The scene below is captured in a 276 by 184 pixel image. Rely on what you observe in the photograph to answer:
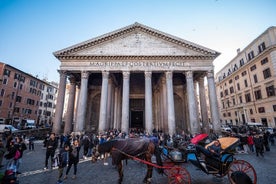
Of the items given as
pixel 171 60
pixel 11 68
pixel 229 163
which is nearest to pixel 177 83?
pixel 171 60

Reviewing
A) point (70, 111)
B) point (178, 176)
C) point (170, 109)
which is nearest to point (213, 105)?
point (170, 109)

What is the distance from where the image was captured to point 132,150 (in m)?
4.59

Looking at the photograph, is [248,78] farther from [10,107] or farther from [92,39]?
[10,107]

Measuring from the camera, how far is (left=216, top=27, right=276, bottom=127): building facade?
21.8 metres

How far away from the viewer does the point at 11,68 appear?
94.5 feet

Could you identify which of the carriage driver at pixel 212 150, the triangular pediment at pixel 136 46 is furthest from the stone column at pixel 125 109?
the carriage driver at pixel 212 150

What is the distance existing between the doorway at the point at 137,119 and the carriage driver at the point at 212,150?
19.2 metres

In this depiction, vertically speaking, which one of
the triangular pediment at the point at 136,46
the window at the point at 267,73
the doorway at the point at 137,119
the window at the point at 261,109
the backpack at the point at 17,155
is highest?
the triangular pediment at the point at 136,46

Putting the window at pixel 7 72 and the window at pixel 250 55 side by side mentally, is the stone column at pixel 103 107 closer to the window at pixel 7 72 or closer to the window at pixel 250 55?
the window at pixel 7 72

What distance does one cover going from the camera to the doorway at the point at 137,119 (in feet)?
77.6

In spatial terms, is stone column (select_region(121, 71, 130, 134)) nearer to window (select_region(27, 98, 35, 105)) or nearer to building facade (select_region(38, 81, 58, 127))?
window (select_region(27, 98, 35, 105))

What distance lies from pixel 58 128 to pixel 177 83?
1814cm

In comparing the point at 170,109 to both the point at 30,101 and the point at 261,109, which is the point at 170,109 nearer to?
the point at 261,109

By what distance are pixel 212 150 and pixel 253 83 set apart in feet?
93.9
